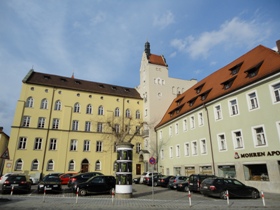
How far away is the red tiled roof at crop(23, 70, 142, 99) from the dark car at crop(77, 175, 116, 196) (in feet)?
91.5

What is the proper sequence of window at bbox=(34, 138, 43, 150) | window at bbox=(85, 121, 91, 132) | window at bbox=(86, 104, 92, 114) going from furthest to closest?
window at bbox=(86, 104, 92, 114) → window at bbox=(85, 121, 91, 132) → window at bbox=(34, 138, 43, 150)

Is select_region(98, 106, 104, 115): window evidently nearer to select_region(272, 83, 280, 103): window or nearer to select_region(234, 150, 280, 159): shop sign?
select_region(234, 150, 280, 159): shop sign

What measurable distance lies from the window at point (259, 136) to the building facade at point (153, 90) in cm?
2235

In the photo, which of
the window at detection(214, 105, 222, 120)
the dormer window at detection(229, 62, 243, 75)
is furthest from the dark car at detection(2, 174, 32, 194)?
the dormer window at detection(229, 62, 243, 75)

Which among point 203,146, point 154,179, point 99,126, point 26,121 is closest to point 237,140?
point 203,146

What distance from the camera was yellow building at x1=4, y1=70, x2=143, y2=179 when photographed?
36.0 meters

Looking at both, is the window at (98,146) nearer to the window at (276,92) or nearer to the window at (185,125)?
the window at (185,125)

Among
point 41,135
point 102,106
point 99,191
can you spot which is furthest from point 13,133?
point 99,191

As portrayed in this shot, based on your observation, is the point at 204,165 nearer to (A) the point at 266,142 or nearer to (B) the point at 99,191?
(A) the point at 266,142

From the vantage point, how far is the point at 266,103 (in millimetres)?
18797

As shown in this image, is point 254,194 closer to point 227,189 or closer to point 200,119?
point 227,189

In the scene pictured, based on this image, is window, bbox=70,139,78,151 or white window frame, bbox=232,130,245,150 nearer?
white window frame, bbox=232,130,245,150

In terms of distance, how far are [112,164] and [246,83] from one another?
94.6 feet

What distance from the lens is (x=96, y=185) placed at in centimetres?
1738
